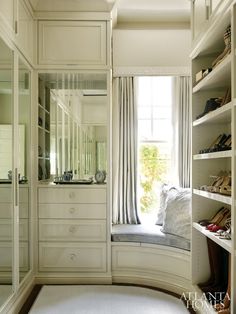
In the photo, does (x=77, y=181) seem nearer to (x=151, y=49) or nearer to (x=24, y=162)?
(x=24, y=162)

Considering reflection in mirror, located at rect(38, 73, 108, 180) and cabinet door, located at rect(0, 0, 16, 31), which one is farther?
reflection in mirror, located at rect(38, 73, 108, 180)

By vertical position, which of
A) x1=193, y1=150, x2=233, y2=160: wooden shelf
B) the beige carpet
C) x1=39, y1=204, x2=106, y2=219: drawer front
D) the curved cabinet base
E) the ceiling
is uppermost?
the ceiling

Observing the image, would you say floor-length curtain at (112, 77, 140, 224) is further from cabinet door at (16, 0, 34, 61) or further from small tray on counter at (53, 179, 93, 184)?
cabinet door at (16, 0, 34, 61)

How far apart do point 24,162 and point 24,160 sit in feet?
0.06

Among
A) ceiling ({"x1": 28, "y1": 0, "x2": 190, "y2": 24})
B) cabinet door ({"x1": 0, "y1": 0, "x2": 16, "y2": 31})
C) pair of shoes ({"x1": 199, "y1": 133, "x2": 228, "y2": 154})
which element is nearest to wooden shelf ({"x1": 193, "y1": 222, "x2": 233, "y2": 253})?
pair of shoes ({"x1": 199, "y1": 133, "x2": 228, "y2": 154})

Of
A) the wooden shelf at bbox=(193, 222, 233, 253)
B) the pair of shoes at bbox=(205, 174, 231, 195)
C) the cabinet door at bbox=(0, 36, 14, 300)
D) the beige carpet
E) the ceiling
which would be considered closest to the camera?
the wooden shelf at bbox=(193, 222, 233, 253)

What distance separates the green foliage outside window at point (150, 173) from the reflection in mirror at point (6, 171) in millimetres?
1897

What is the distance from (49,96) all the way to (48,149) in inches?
22.4

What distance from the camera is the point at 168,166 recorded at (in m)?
4.10

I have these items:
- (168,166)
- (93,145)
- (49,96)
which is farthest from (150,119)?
(49,96)

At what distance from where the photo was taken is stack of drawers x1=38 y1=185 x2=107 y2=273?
11.0 ft

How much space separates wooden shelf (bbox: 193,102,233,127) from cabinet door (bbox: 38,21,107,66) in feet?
4.63

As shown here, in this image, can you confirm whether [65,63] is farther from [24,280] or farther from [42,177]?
[24,280]

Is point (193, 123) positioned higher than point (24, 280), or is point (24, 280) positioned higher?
point (193, 123)
